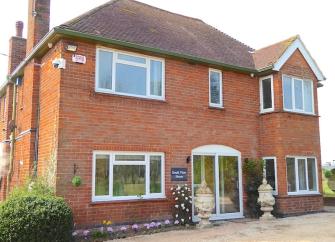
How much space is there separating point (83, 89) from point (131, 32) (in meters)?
3.10

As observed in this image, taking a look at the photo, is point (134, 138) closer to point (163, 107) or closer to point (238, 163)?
point (163, 107)

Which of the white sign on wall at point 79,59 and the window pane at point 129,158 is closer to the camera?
the white sign on wall at point 79,59

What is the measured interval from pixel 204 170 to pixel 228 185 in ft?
4.34

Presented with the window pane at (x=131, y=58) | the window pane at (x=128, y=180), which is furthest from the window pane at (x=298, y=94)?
the window pane at (x=128, y=180)

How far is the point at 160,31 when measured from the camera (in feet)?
47.9

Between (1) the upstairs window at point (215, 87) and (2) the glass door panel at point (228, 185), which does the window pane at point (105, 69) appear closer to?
(1) the upstairs window at point (215, 87)

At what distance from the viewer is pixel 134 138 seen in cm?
1202

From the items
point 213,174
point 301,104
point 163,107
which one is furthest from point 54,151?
point 301,104

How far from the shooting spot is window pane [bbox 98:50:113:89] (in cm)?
1177

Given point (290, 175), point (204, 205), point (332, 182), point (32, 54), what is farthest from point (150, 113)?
point (332, 182)

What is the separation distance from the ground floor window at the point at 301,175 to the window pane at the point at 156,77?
20.4 ft

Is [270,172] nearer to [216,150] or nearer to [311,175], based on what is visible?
[311,175]

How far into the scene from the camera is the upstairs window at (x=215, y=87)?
569 inches

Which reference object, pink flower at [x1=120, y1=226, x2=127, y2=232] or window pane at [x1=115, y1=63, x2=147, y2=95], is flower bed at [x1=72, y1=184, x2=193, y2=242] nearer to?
pink flower at [x1=120, y1=226, x2=127, y2=232]
